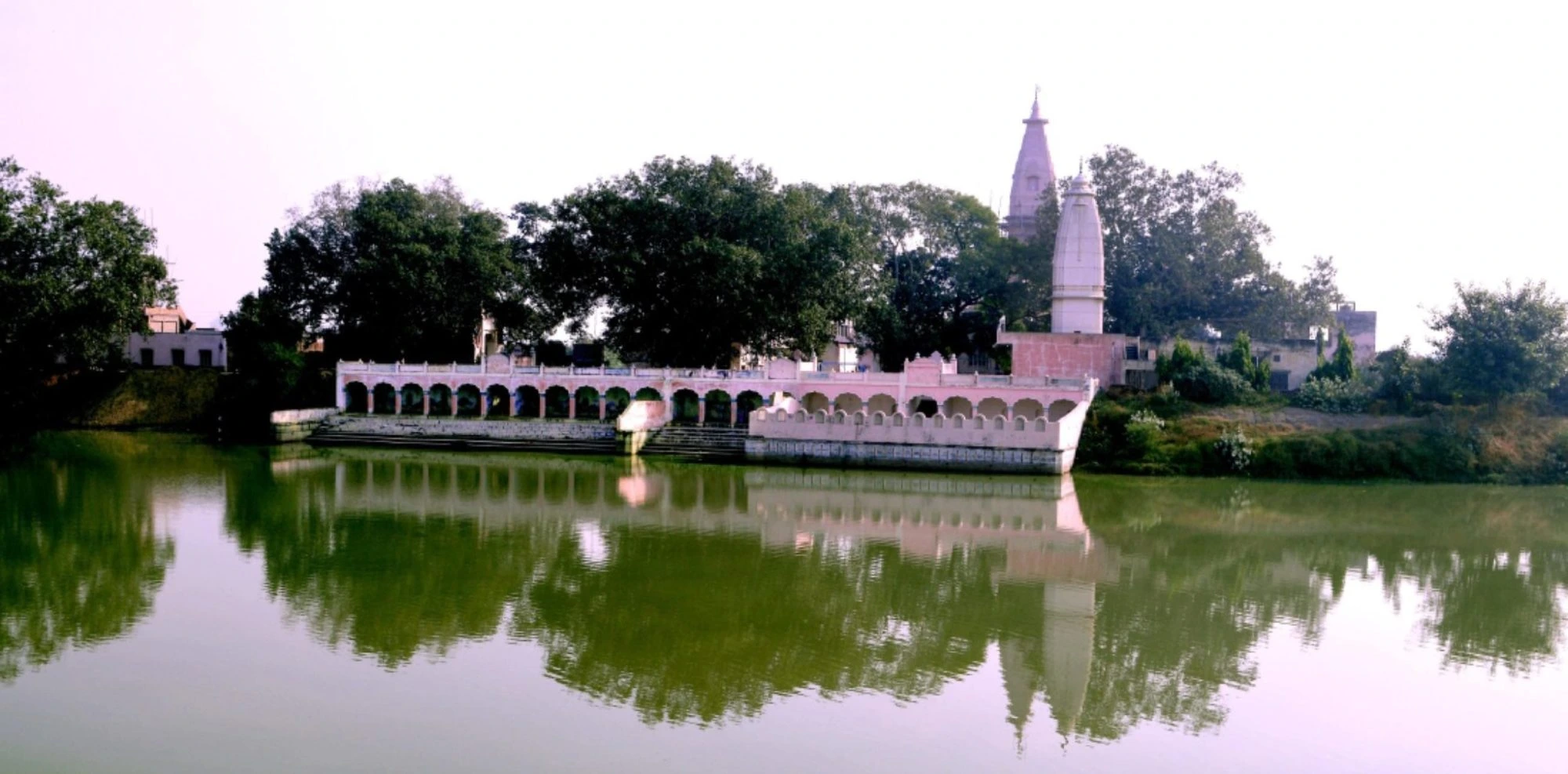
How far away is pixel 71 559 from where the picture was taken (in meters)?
17.9

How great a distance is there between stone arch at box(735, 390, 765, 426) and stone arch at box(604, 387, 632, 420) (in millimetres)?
3376

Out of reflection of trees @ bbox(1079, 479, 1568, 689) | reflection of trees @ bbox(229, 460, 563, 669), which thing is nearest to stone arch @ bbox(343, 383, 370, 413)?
reflection of trees @ bbox(229, 460, 563, 669)

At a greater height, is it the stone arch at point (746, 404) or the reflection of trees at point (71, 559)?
the stone arch at point (746, 404)

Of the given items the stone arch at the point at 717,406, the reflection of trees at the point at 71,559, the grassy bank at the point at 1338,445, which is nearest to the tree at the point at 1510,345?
the grassy bank at the point at 1338,445

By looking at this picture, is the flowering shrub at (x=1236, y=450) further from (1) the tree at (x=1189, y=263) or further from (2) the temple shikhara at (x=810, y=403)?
(1) the tree at (x=1189, y=263)

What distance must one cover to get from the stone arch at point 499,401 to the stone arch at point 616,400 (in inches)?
120

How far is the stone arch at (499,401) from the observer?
38.1 m

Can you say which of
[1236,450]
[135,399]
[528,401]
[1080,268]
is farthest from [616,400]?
[1236,450]

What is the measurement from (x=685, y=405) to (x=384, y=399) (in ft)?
33.0

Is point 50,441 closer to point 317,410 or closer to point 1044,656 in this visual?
A: point 317,410

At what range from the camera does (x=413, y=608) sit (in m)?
15.3

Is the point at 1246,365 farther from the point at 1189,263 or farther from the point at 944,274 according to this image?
the point at 944,274

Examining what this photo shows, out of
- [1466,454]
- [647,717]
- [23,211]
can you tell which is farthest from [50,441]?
[1466,454]

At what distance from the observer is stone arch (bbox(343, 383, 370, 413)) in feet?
128
